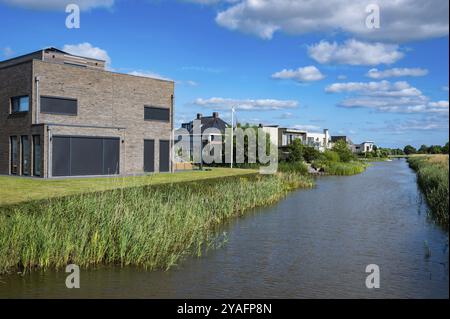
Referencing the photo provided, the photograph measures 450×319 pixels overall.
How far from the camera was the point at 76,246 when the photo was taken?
748 cm

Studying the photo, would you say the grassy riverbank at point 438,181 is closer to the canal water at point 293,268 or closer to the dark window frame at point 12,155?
the canal water at point 293,268

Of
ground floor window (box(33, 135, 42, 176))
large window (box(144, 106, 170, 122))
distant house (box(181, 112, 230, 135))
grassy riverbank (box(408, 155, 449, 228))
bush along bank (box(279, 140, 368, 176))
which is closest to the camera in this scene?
grassy riverbank (box(408, 155, 449, 228))

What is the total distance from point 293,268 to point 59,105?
Result: 52.8ft

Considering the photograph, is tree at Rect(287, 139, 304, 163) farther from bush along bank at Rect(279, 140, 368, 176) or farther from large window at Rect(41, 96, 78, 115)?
large window at Rect(41, 96, 78, 115)

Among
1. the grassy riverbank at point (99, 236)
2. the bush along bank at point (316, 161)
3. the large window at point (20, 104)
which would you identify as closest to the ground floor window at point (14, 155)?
the large window at point (20, 104)

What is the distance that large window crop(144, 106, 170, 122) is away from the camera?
81.1ft

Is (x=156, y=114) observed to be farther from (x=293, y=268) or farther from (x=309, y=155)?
(x=309, y=155)

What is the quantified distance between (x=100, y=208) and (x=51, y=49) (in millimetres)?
19527

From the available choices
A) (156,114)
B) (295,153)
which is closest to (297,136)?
(295,153)

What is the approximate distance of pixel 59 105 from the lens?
20859 mm

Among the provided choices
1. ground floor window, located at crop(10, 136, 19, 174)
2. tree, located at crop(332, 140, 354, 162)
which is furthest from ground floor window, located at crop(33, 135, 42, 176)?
tree, located at crop(332, 140, 354, 162)

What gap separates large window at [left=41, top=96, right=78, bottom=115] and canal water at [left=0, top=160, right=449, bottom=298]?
38.6 ft

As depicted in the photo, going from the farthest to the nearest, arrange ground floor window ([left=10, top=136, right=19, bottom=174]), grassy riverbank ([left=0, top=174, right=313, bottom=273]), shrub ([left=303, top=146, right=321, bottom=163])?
shrub ([left=303, top=146, right=321, bottom=163])
ground floor window ([left=10, top=136, right=19, bottom=174])
grassy riverbank ([left=0, top=174, right=313, bottom=273])
